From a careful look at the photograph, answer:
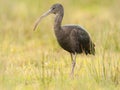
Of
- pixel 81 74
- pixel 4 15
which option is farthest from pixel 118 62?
pixel 4 15

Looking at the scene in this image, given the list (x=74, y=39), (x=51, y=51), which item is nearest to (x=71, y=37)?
(x=74, y=39)

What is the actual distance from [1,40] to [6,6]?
3915 mm

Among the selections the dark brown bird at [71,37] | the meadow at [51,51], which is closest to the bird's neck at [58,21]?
the dark brown bird at [71,37]

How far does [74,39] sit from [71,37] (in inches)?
3.7

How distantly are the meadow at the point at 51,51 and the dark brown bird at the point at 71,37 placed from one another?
0.22 m

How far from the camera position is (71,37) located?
12.5 meters

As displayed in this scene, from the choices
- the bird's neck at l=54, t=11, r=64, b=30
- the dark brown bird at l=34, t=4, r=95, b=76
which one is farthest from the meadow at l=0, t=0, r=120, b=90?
the bird's neck at l=54, t=11, r=64, b=30

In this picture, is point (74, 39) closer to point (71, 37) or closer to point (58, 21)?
point (71, 37)

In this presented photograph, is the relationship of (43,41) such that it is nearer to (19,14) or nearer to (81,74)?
(19,14)

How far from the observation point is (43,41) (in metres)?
15.9

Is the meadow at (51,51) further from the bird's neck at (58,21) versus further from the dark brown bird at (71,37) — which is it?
the bird's neck at (58,21)

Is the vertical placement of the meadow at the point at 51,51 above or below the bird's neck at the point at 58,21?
below

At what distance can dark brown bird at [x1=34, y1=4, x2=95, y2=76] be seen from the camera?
12.4m

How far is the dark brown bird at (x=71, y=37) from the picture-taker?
12.4 metres
